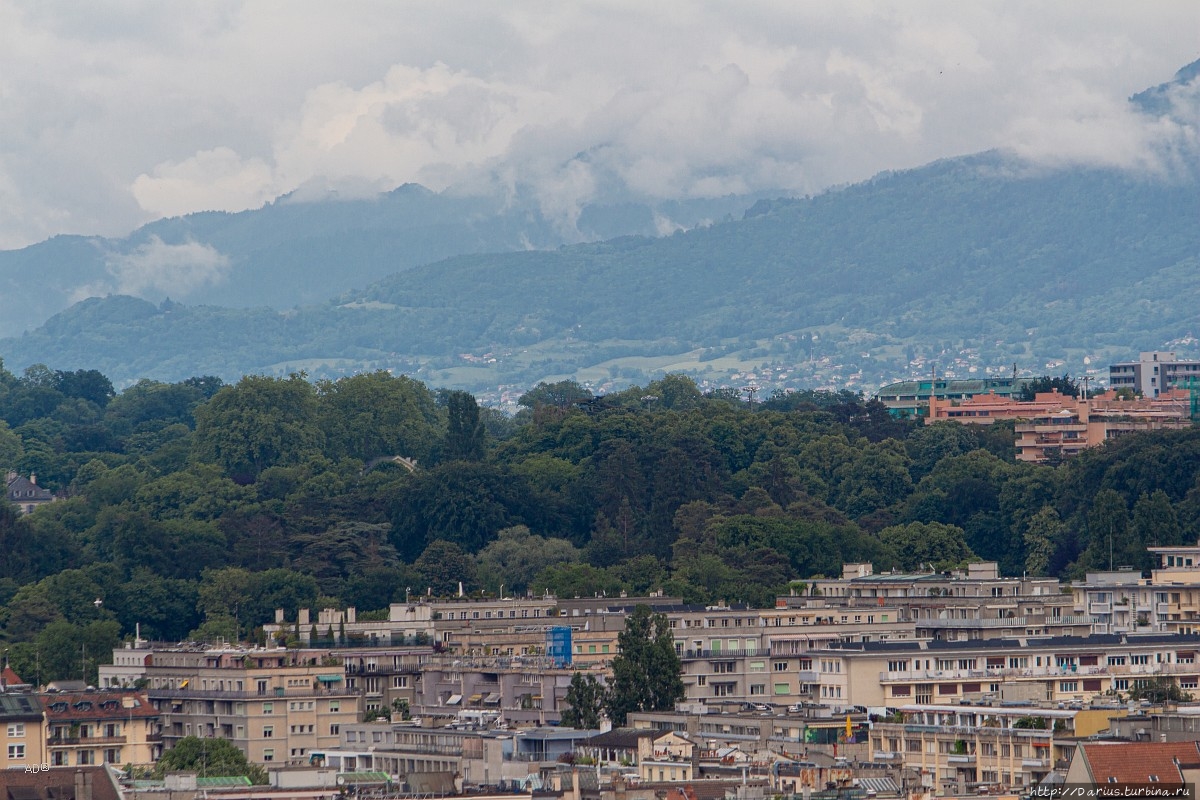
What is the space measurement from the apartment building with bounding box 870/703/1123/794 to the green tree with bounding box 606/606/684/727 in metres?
11.0

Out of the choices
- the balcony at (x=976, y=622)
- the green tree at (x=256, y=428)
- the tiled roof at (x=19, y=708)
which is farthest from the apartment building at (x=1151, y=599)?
the green tree at (x=256, y=428)

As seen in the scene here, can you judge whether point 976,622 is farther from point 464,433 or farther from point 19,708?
point 464,433

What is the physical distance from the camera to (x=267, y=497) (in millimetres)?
142625

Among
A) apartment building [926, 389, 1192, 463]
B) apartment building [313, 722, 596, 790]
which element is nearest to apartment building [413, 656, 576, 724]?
apartment building [313, 722, 596, 790]

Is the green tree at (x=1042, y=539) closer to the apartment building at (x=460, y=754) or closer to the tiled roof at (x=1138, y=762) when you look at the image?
the apartment building at (x=460, y=754)

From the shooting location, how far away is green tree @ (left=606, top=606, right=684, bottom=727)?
7550cm

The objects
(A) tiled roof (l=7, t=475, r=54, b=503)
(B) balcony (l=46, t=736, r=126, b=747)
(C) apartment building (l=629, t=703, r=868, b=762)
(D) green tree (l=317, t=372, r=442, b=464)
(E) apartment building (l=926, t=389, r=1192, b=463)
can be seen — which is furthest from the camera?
(D) green tree (l=317, t=372, r=442, b=464)

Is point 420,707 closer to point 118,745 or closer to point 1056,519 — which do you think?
Answer: point 118,745

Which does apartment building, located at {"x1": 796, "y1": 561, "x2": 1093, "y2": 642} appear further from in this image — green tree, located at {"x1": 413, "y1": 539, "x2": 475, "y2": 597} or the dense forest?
green tree, located at {"x1": 413, "y1": 539, "x2": 475, "y2": 597}

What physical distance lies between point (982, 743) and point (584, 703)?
1401cm

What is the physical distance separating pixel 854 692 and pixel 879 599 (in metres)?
18.2

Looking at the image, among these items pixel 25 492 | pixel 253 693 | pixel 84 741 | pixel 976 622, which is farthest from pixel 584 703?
pixel 25 492

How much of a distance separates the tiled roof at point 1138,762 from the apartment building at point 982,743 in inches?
297

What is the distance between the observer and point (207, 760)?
68.2 m
